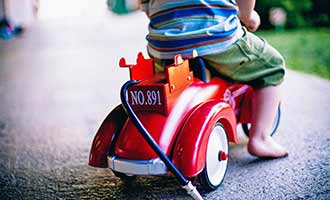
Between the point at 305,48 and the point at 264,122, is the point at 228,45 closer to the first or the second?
the point at 264,122

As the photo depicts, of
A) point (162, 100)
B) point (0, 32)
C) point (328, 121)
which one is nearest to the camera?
Answer: point (162, 100)

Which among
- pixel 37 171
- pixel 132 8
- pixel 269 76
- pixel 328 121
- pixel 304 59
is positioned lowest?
pixel 132 8

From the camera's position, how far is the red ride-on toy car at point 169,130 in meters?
1.10

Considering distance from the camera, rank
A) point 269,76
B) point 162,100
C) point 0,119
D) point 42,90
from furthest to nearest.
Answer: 1. point 42,90
2. point 0,119
3. point 269,76
4. point 162,100

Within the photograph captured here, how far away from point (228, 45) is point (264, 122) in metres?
0.24

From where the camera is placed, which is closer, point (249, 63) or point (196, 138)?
point (196, 138)

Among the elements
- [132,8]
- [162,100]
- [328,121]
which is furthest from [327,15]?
[162,100]

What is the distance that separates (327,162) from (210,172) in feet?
1.12

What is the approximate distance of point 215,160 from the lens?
1.21 m

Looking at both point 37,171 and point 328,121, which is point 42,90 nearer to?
point 37,171

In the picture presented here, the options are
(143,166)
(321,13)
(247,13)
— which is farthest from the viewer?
(321,13)

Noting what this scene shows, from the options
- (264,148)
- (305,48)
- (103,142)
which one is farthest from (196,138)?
(305,48)

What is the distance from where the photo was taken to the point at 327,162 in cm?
134

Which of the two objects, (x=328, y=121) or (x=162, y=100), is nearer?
(x=162, y=100)
